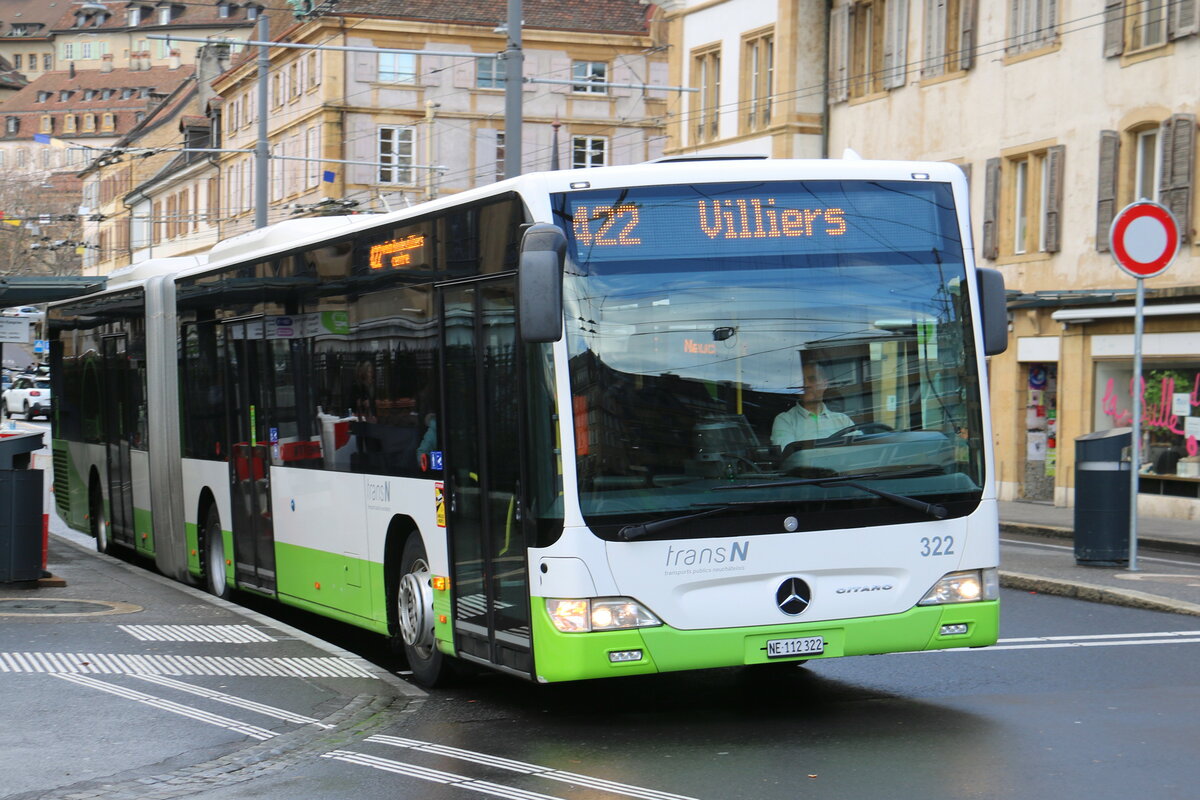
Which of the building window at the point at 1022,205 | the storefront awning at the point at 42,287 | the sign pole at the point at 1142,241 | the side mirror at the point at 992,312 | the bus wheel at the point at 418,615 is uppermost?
the building window at the point at 1022,205

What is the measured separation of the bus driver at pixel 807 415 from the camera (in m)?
9.16

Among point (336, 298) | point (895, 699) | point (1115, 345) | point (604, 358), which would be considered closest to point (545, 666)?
point (604, 358)

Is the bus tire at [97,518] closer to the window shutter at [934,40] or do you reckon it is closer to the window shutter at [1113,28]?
the window shutter at [1113,28]

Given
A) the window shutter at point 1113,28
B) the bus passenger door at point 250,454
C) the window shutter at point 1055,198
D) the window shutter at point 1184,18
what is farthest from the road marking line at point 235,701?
the window shutter at point 1055,198

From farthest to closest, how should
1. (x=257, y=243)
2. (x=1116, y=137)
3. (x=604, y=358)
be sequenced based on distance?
(x=1116, y=137)
(x=257, y=243)
(x=604, y=358)

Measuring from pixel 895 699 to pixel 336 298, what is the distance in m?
4.57

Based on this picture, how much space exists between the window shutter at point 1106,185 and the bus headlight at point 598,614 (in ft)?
72.7

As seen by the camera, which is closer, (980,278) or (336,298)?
(980,278)

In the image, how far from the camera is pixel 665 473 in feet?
29.7

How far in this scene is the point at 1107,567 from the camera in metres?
17.9

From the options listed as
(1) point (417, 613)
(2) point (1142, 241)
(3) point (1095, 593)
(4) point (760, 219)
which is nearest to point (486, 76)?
(2) point (1142, 241)

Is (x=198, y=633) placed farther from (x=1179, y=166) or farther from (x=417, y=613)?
(x=1179, y=166)

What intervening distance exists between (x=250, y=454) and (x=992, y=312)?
6.97 m

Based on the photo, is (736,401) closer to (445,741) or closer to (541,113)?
(445,741)
